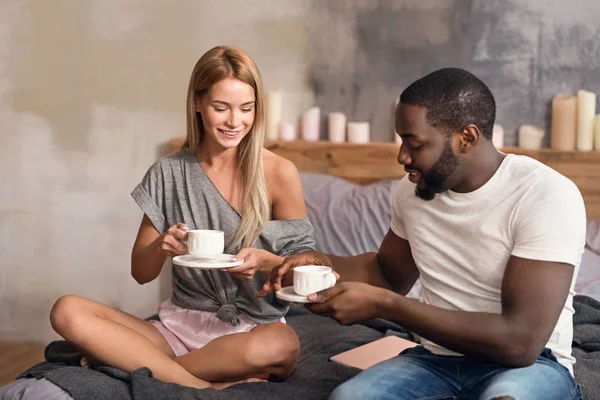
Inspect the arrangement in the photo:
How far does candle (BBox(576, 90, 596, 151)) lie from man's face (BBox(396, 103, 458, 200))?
1.59m

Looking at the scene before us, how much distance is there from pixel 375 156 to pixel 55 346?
1575 mm

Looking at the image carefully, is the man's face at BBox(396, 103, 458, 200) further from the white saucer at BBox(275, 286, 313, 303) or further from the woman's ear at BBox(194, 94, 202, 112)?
the woman's ear at BBox(194, 94, 202, 112)

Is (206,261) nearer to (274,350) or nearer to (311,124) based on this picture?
(274,350)

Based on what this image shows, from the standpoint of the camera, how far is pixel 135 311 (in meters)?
3.62

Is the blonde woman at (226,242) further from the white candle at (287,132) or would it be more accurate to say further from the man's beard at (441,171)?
the white candle at (287,132)

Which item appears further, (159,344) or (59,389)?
(159,344)

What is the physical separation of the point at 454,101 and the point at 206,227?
873mm

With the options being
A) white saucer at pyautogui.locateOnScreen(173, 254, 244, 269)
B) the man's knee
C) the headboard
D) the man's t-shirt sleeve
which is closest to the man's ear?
the man's t-shirt sleeve

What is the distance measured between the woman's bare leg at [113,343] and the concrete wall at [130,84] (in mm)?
1591

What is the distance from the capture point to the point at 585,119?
3.05m

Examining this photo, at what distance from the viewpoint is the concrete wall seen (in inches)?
127

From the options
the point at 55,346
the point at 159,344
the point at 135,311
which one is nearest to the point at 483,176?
the point at 159,344

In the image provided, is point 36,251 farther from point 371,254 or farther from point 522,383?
point 522,383

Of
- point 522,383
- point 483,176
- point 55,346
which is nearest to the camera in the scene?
point 522,383
